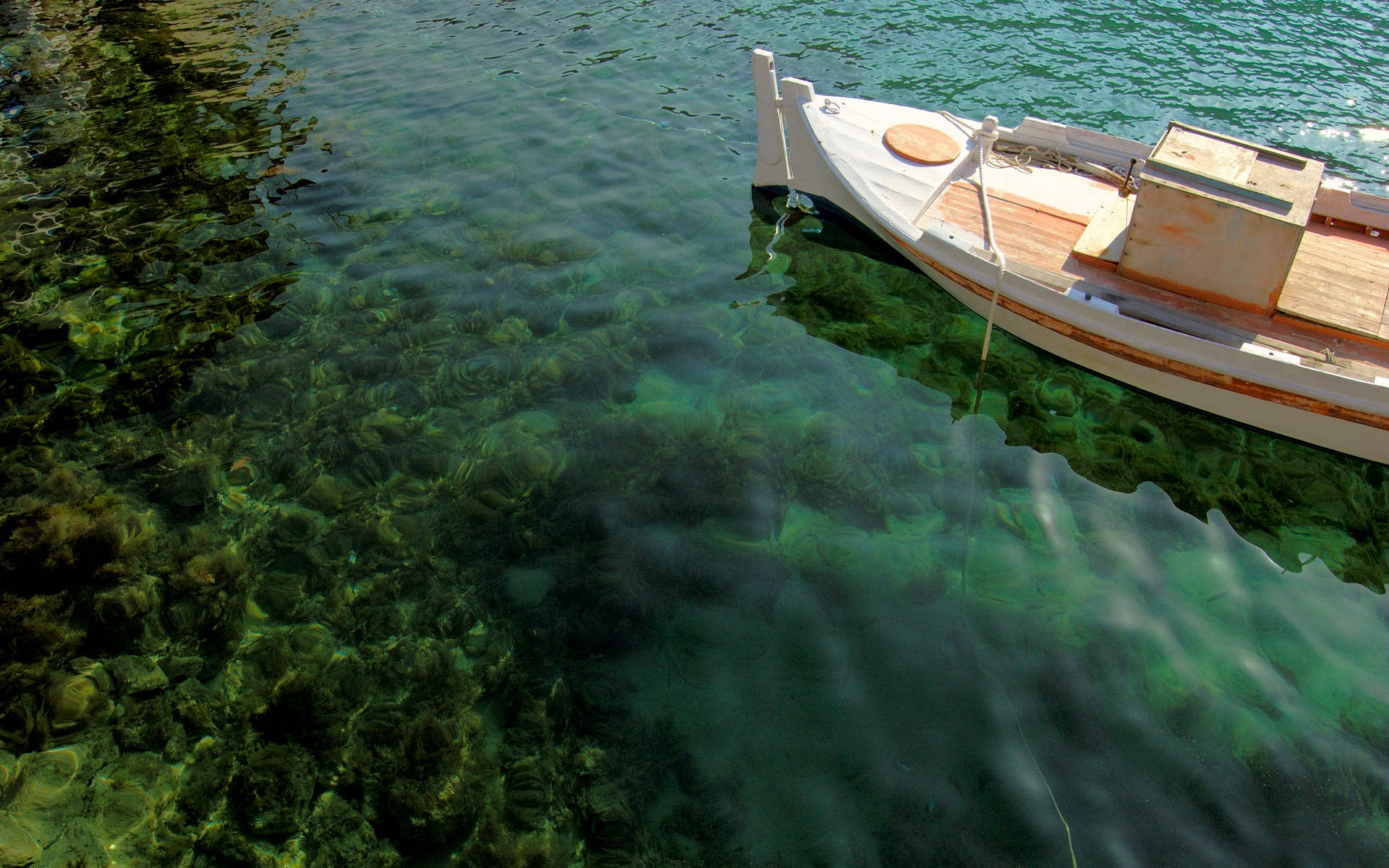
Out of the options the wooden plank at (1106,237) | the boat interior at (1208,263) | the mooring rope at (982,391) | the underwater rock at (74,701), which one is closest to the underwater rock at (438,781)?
the underwater rock at (74,701)

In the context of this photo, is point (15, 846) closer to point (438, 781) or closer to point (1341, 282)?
point (438, 781)

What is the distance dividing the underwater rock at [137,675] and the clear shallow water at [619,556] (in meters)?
0.03

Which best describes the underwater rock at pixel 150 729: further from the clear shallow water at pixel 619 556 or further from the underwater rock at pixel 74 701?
the underwater rock at pixel 74 701

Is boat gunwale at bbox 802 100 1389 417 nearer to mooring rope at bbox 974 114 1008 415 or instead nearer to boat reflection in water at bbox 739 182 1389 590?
mooring rope at bbox 974 114 1008 415

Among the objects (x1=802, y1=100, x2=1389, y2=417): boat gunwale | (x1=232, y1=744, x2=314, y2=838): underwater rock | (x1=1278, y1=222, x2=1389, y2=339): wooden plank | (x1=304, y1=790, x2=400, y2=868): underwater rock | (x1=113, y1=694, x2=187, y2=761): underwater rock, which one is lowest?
(x1=304, y1=790, x2=400, y2=868): underwater rock

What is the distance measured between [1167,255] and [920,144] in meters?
3.96

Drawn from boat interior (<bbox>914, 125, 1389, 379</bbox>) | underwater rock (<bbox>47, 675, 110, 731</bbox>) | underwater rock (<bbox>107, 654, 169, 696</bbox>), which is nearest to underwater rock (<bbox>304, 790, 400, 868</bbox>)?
underwater rock (<bbox>107, 654, 169, 696</bbox>)

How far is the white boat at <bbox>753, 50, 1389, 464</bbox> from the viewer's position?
765 cm

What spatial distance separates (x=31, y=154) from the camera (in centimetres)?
1451

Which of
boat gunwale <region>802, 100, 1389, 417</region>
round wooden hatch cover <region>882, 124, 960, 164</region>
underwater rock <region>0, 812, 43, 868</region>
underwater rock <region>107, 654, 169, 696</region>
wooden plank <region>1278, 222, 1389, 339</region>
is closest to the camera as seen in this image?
underwater rock <region>0, 812, 43, 868</region>

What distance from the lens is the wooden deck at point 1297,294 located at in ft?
25.7

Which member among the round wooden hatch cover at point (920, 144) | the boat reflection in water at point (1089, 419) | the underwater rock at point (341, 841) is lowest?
the underwater rock at point (341, 841)

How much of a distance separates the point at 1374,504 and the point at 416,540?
32.3 ft

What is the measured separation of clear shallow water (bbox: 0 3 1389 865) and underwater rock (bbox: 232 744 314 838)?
0.11 ft
